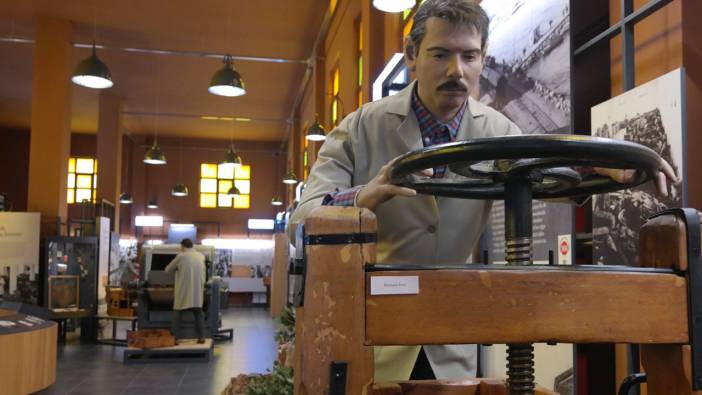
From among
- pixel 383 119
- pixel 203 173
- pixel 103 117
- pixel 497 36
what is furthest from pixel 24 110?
pixel 383 119

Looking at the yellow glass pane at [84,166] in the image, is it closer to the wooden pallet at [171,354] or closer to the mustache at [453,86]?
the wooden pallet at [171,354]

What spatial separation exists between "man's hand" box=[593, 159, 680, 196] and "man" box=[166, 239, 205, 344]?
9632mm

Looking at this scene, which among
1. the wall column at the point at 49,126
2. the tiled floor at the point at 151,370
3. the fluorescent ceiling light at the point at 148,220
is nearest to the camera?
the tiled floor at the point at 151,370

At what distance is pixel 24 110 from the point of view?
18797 millimetres

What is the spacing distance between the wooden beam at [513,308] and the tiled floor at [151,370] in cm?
549

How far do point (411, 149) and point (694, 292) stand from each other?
72 centimetres

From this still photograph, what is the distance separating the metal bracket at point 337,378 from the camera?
2.80ft

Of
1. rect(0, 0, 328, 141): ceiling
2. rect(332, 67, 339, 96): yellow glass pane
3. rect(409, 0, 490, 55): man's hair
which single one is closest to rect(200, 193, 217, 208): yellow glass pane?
rect(0, 0, 328, 141): ceiling

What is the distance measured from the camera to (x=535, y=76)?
3.06 m

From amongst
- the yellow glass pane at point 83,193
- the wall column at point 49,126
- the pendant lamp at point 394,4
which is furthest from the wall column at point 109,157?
the pendant lamp at point 394,4

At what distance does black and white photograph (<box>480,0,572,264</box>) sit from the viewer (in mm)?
2820

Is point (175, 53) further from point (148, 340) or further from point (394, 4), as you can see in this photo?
point (394, 4)

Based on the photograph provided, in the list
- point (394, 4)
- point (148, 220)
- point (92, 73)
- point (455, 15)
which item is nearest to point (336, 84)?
point (92, 73)

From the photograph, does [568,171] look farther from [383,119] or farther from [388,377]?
[388,377]
